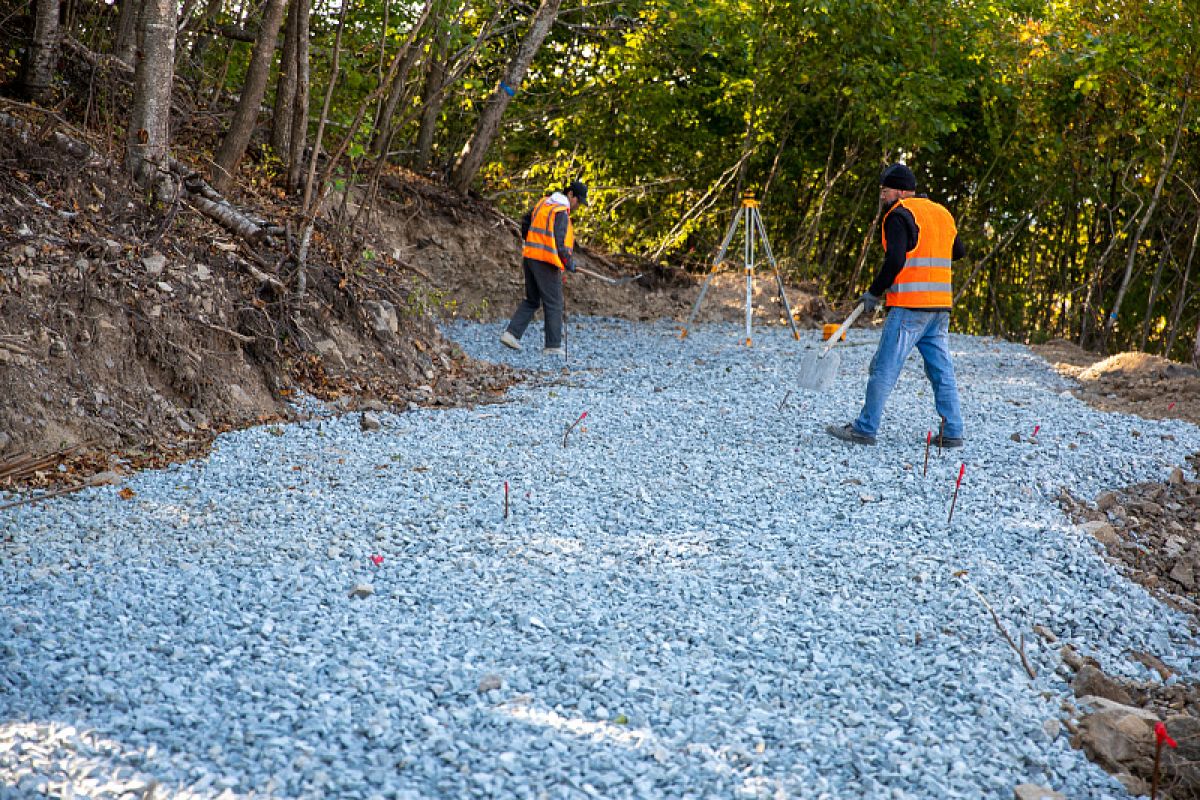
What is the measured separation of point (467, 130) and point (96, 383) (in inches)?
389

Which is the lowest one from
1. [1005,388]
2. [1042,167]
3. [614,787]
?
[614,787]

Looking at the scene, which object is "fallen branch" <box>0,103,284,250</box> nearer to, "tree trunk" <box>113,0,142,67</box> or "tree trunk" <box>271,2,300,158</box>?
"tree trunk" <box>271,2,300,158</box>

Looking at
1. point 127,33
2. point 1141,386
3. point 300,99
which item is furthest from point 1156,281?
point 127,33

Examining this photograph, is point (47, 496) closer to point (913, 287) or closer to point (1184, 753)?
point (1184, 753)

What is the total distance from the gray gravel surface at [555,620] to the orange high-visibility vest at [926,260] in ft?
3.14

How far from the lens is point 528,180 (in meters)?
13.7

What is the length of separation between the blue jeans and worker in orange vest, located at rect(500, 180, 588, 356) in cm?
394

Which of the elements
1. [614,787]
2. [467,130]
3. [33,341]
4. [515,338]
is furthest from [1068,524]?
[467,130]

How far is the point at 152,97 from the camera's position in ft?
19.4

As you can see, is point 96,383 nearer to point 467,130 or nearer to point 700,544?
point 700,544

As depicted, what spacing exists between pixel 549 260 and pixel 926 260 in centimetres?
424

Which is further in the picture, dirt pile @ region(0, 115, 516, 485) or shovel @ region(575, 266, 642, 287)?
shovel @ region(575, 266, 642, 287)

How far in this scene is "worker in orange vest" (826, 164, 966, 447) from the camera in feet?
17.1

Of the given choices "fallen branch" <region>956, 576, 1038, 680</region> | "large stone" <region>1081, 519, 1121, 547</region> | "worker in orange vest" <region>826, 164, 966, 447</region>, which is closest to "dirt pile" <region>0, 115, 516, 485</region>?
"worker in orange vest" <region>826, 164, 966, 447</region>
